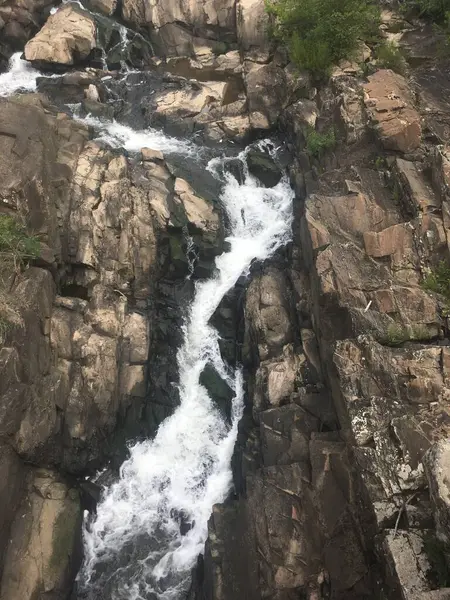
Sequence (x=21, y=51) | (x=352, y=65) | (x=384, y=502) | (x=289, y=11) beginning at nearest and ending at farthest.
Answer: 1. (x=384, y=502)
2. (x=352, y=65)
3. (x=289, y=11)
4. (x=21, y=51)

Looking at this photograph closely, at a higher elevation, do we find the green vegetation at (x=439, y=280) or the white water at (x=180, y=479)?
the green vegetation at (x=439, y=280)

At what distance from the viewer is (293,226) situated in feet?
59.7

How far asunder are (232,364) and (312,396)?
4072 millimetres

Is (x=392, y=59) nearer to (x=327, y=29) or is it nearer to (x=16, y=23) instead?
(x=327, y=29)

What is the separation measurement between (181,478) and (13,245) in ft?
28.0

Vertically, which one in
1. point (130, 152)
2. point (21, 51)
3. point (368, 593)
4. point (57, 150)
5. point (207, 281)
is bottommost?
point (368, 593)

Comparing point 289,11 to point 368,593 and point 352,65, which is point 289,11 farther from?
point 368,593

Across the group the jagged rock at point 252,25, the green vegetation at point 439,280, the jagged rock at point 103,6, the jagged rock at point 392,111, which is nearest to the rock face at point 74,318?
the jagged rock at point 392,111

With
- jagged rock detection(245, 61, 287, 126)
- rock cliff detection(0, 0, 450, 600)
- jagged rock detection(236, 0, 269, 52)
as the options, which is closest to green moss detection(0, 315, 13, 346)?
rock cliff detection(0, 0, 450, 600)

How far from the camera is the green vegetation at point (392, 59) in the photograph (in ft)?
62.5

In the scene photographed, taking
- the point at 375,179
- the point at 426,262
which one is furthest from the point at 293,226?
the point at 426,262

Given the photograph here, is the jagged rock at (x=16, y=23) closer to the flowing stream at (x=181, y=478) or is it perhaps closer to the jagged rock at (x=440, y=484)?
the flowing stream at (x=181, y=478)

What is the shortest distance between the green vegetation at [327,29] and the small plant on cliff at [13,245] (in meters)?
14.6

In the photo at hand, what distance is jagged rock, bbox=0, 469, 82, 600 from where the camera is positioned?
11.7 metres
